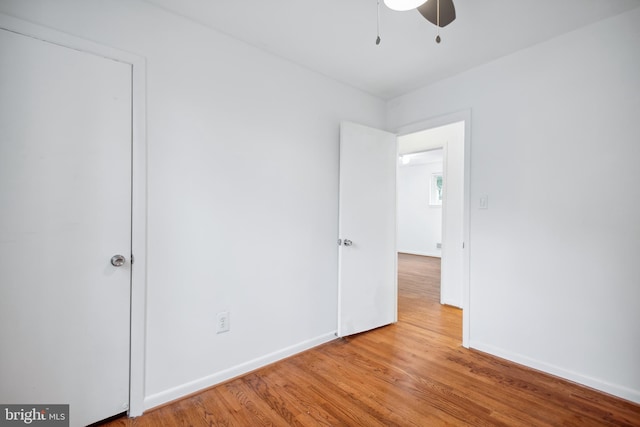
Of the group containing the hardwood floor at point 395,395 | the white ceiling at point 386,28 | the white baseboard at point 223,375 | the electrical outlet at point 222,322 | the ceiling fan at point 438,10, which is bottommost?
the hardwood floor at point 395,395

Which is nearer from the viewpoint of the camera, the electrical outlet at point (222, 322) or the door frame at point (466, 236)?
the electrical outlet at point (222, 322)

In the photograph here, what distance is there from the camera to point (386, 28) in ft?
6.42

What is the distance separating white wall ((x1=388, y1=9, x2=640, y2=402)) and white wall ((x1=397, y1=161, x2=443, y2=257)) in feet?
17.0

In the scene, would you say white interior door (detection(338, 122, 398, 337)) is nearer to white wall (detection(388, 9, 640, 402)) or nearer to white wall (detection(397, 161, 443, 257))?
white wall (detection(388, 9, 640, 402))

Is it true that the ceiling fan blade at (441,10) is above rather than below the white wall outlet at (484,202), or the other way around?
above

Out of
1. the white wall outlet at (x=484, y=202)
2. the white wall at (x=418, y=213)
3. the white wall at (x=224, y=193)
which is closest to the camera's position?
the white wall at (x=224, y=193)

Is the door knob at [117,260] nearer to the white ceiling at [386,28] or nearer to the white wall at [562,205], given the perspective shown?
the white ceiling at [386,28]

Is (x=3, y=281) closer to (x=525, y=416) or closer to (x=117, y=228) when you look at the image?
(x=117, y=228)

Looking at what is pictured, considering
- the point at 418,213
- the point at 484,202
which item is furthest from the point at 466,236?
the point at 418,213

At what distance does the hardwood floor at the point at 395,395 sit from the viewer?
163cm

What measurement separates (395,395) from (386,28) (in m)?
2.46

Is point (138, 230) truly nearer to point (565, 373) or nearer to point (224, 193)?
point (224, 193)

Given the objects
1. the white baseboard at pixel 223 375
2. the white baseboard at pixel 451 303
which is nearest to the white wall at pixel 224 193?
Result: the white baseboard at pixel 223 375

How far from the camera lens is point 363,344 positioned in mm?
2598
